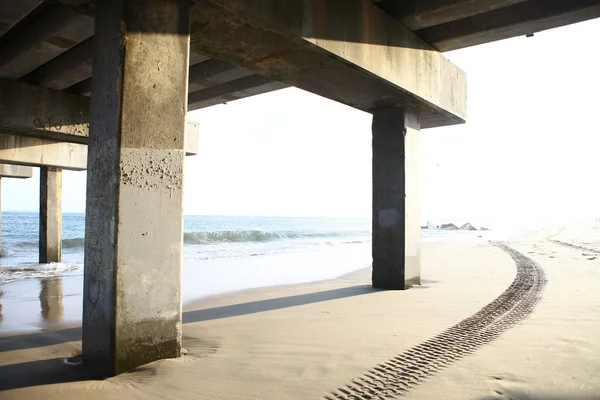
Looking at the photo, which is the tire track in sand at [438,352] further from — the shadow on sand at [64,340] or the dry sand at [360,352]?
the shadow on sand at [64,340]

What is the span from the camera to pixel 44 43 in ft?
18.9

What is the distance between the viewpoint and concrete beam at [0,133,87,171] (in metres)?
11.4

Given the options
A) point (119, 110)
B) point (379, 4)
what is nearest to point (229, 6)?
point (119, 110)

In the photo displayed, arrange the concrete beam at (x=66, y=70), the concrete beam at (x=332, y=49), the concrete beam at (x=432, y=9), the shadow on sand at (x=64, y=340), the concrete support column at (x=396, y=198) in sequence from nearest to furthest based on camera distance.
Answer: the shadow on sand at (x=64, y=340) → the concrete beam at (x=332, y=49) → the concrete beam at (x=432, y=9) → the concrete beam at (x=66, y=70) → the concrete support column at (x=396, y=198)

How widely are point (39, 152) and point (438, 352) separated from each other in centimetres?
1281

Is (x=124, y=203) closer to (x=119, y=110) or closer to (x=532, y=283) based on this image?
(x=119, y=110)

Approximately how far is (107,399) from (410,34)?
5.75 meters

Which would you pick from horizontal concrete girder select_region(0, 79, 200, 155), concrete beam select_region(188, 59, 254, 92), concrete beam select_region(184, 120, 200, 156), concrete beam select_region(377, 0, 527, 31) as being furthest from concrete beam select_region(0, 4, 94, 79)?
concrete beam select_region(184, 120, 200, 156)

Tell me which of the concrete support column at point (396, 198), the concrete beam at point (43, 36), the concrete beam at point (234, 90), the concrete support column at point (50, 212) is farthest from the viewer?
the concrete support column at point (50, 212)

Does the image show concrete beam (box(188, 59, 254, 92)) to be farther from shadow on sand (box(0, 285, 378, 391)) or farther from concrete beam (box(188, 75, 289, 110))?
shadow on sand (box(0, 285, 378, 391))

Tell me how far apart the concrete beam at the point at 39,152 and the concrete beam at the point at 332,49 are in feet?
28.3

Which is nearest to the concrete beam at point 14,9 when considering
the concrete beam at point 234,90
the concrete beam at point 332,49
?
the concrete beam at point 332,49

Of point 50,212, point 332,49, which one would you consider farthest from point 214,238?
point 332,49

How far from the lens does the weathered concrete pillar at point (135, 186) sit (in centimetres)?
304
